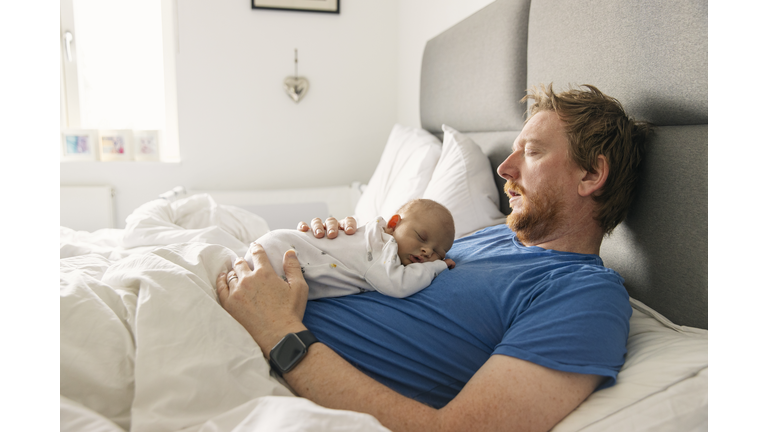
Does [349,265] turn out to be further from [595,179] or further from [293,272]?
[595,179]

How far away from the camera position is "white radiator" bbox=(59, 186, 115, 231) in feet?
8.96

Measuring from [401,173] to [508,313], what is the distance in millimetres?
1174

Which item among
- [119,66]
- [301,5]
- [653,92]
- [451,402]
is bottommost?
[451,402]

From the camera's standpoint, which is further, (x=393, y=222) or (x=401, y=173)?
(x=401, y=173)

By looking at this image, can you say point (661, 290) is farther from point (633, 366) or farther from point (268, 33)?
point (268, 33)

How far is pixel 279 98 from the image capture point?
3.02m

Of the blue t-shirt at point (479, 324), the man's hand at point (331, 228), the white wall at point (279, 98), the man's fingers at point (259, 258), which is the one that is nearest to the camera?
the blue t-shirt at point (479, 324)

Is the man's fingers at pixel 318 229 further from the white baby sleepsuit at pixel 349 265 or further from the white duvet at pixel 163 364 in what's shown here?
the white duvet at pixel 163 364

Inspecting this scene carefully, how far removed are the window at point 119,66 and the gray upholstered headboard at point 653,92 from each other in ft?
7.75

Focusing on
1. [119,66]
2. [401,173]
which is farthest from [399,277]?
[119,66]

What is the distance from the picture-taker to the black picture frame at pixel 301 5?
2885 millimetres

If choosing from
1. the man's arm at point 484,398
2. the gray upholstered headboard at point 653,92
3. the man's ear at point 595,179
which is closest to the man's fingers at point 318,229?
the man's arm at point 484,398

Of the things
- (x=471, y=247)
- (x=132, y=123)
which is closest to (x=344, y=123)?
(x=132, y=123)

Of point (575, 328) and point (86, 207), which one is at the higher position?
point (86, 207)
